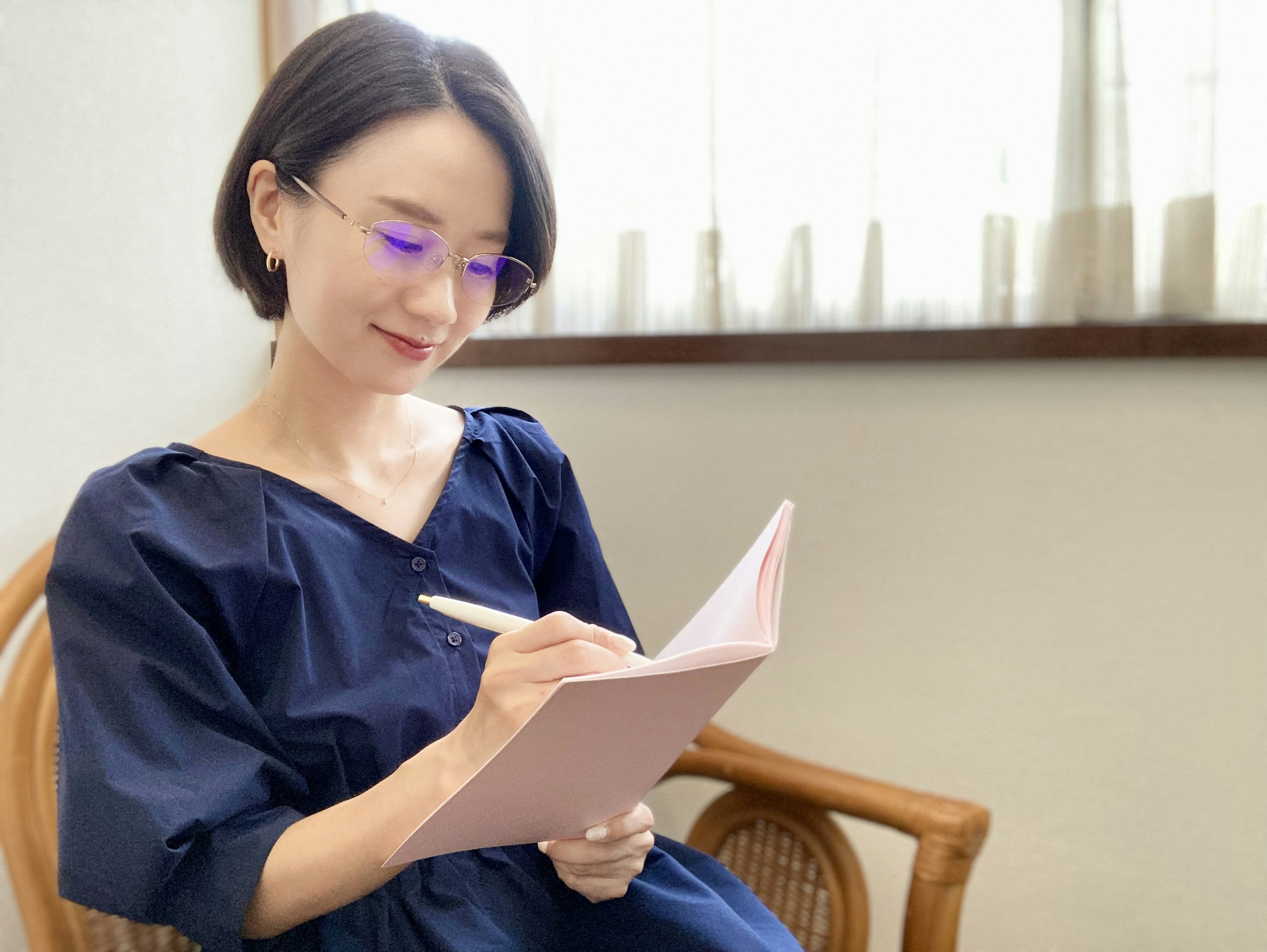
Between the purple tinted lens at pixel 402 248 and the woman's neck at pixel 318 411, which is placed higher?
the purple tinted lens at pixel 402 248

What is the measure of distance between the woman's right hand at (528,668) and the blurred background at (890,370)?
76 cm

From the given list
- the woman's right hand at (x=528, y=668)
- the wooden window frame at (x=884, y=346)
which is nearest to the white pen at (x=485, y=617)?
the woman's right hand at (x=528, y=668)

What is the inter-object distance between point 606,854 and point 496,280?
1.60 feet

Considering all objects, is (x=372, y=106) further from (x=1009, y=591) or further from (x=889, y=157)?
(x=1009, y=591)

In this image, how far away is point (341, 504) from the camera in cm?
89

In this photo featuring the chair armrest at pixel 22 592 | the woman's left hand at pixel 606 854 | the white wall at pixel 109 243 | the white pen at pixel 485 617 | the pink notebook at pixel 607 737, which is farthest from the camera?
the white wall at pixel 109 243

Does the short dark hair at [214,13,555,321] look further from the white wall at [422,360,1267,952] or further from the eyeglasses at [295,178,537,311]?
the white wall at [422,360,1267,952]

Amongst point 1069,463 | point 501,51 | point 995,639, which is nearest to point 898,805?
point 995,639

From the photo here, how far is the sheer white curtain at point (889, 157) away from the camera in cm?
118

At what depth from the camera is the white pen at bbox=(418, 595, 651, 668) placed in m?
0.67

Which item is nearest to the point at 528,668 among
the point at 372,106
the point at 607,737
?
the point at 607,737

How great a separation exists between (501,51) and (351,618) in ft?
3.27

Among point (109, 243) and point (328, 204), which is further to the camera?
point (109, 243)

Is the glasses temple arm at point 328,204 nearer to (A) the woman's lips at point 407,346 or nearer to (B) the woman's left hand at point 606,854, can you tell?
(A) the woman's lips at point 407,346
